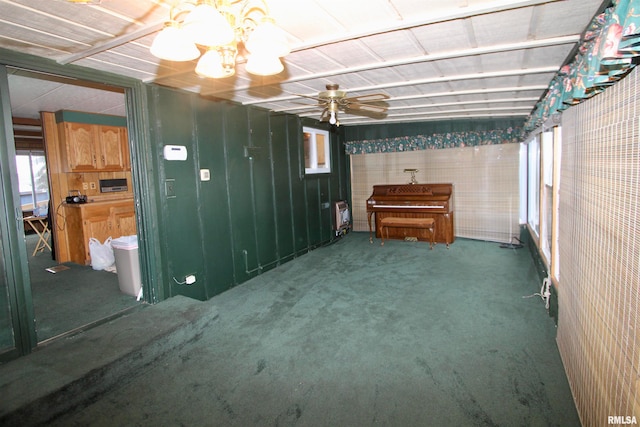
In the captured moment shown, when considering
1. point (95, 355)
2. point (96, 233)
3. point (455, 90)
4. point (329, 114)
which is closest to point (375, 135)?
point (455, 90)

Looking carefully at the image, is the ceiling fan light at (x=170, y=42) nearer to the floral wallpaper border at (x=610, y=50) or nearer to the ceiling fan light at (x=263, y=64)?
the ceiling fan light at (x=263, y=64)

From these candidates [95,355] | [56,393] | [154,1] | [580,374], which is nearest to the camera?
[154,1]

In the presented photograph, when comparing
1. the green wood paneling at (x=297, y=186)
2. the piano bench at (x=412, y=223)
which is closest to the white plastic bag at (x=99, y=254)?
the green wood paneling at (x=297, y=186)

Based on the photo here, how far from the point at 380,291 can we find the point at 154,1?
3.33m

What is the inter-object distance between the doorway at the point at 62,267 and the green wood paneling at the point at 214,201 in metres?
0.82

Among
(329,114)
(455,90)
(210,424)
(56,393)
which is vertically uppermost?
(455,90)

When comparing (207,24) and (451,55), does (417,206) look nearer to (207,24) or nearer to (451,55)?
(451,55)

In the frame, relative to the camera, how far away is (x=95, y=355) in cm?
232

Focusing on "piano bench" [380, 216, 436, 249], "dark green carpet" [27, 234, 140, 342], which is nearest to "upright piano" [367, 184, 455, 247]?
"piano bench" [380, 216, 436, 249]

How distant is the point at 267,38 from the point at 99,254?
4615 mm

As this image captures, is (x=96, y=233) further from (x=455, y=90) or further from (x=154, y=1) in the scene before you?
(x=455, y=90)

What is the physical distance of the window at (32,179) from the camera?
307 inches

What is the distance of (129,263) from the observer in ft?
11.5

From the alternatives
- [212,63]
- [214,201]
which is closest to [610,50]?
[212,63]
